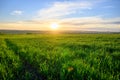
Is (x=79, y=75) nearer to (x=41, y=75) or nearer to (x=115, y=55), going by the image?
(x=41, y=75)

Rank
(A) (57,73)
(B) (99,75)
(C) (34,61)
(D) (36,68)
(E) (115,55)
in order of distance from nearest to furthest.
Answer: (B) (99,75)
(A) (57,73)
(D) (36,68)
(C) (34,61)
(E) (115,55)

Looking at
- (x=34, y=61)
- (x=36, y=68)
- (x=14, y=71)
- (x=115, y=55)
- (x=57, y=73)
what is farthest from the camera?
(x=115, y=55)

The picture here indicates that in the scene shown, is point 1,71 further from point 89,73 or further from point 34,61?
point 89,73

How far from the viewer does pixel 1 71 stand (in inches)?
270

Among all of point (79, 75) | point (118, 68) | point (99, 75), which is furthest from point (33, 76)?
point (118, 68)

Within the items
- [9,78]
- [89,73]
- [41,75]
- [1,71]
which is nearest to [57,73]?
[41,75]

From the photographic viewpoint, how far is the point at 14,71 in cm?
713

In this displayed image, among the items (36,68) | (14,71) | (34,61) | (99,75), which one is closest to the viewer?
(99,75)

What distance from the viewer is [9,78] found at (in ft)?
20.5

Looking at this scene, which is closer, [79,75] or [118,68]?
[79,75]

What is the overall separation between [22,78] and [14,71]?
0.93 meters

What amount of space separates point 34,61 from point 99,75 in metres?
3.96

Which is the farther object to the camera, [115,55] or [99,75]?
[115,55]

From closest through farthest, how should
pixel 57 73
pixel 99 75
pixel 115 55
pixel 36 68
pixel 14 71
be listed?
pixel 99 75 < pixel 57 73 < pixel 14 71 < pixel 36 68 < pixel 115 55
